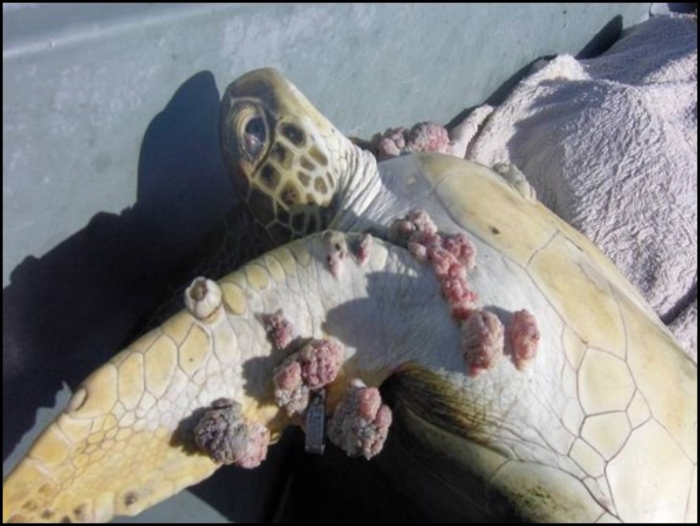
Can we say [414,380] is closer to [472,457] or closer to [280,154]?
[472,457]

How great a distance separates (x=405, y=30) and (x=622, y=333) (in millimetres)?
643

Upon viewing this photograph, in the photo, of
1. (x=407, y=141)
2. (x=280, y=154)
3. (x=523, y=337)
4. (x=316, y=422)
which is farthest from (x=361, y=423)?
(x=407, y=141)

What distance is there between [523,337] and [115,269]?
20.2 inches

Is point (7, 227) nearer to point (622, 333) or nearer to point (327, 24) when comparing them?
point (327, 24)

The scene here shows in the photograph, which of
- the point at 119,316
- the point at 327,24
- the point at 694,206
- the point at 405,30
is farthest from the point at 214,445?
the point at 694,206

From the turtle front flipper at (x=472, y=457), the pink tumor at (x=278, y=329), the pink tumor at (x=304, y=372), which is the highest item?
the pink tumor at (x=278, y=329)

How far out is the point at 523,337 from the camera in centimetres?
84

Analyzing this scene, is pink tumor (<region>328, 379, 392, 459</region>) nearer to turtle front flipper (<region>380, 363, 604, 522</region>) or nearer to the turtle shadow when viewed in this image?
turtle front flipper (<region>380, 363, 604, 522</region>)

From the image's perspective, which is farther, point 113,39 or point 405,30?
point 405,30

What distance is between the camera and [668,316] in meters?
1.38

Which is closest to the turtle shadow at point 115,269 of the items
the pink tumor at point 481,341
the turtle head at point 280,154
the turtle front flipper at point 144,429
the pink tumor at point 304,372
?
the turtle head at point 280,154

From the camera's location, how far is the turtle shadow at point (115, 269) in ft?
2.95

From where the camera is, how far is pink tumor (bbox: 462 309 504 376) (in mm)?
820

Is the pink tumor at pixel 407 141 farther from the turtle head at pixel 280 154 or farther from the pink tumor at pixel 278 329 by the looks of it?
the pink tumor at pixel 278 329
